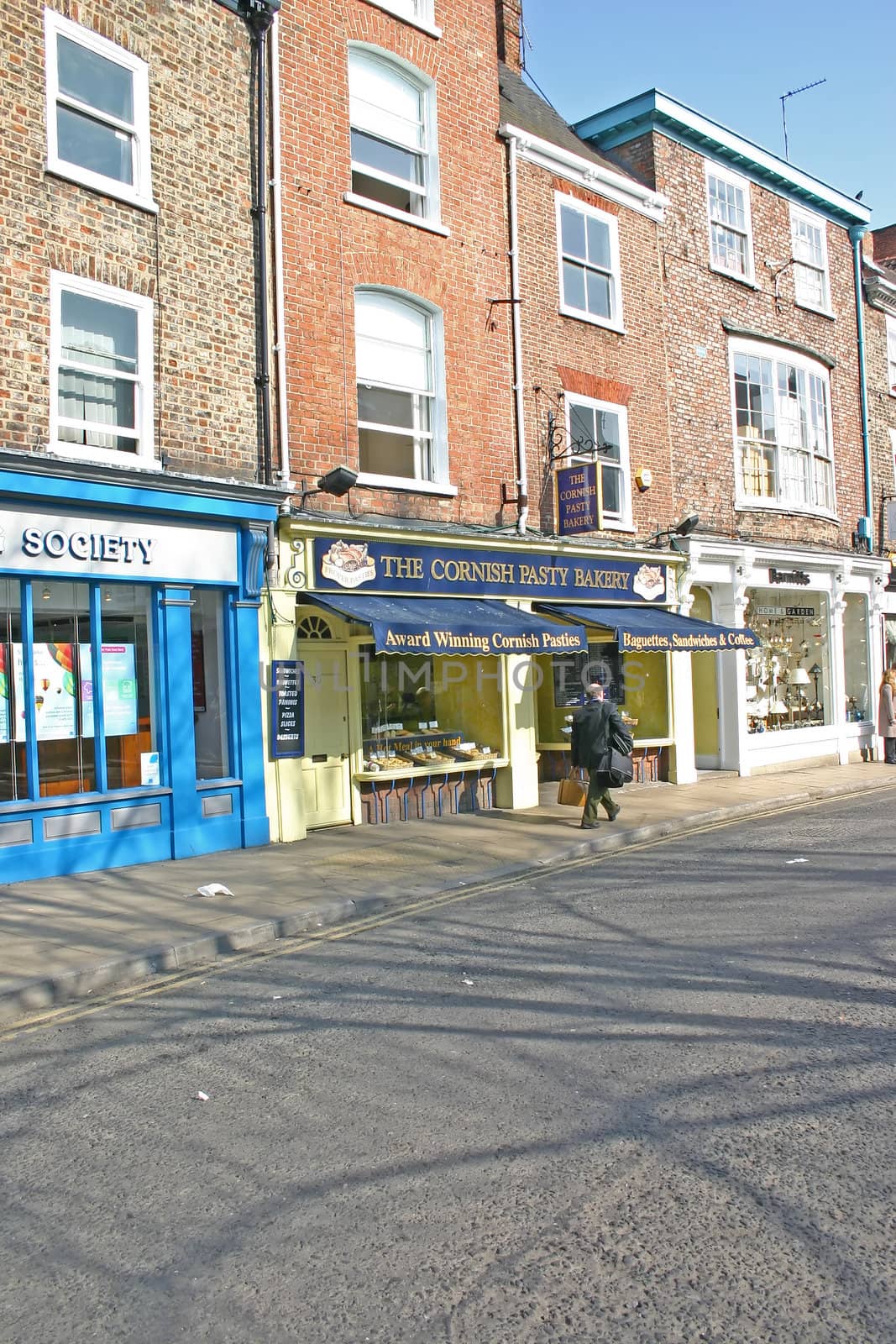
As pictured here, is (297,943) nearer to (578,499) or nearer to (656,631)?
(656,631)

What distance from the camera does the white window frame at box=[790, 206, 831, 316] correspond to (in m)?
20.9

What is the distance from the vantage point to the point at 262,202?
1188 centimetres

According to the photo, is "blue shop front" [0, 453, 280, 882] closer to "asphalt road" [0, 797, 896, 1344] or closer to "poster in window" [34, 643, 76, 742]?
"poster in window" [34, 643, 76, 742]

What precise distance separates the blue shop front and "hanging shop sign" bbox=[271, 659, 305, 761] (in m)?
0.20

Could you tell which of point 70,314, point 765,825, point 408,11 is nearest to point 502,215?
point 408,11

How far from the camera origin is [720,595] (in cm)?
1873

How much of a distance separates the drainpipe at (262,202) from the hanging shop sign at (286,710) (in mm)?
2092

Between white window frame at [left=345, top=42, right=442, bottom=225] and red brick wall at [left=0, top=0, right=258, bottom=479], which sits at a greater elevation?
white window frame at [left=345, top=42, right=442, bottom=225]

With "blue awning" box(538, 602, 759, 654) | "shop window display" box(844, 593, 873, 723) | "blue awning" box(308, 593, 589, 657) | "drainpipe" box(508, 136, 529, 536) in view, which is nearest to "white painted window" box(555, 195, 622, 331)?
"drainpipe" box(508, 136, 529, 536)

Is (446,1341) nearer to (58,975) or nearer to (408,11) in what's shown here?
(58,975)

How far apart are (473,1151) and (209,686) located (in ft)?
26.2

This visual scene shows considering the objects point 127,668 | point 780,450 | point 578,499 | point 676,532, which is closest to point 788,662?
point 780,450

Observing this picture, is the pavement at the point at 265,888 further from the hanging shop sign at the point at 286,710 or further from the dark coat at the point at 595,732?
the hanging shop sign at the point at 286,710

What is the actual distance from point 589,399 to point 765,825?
713 centimetres
